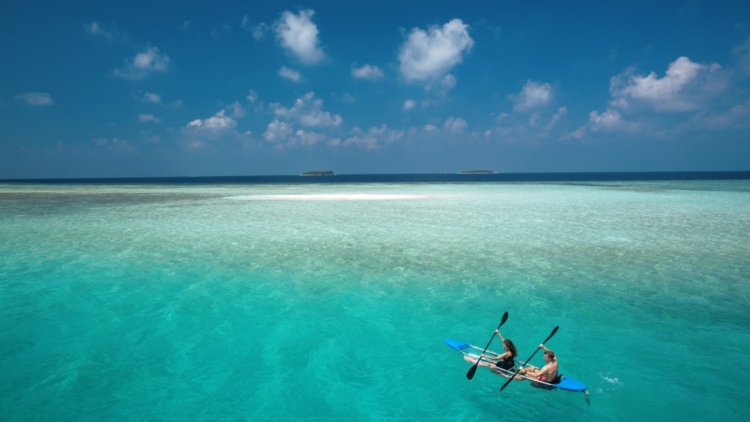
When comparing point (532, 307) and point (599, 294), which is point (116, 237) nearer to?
point (532, 307)

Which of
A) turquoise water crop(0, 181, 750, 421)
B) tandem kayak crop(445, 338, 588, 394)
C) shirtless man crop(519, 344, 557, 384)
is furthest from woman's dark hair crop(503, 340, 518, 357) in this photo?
turquoise water crop(0, 181, 750, 421)

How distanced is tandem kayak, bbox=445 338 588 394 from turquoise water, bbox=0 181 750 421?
0.18 metres

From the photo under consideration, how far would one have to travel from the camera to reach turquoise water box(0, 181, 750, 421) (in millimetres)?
5895

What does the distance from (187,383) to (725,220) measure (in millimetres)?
27584

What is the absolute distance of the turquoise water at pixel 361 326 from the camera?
5.89 m

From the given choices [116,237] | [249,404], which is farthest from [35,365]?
[116,237]

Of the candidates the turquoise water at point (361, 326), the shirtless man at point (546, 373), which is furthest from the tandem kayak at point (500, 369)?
the turquoise water at point (361, 326)

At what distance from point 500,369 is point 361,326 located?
3025 mm

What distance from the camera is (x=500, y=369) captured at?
638cm

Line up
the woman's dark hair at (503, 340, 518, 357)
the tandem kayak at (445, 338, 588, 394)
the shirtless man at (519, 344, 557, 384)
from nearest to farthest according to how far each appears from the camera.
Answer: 1. the tandem kayak at (445, 338, 588, 394)
2. the shirtless man at (519, 344, 557, 384)
3. the woman's dark hair at (503, 340, 518, 357)

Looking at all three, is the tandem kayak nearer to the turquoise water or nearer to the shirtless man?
the shirtless man

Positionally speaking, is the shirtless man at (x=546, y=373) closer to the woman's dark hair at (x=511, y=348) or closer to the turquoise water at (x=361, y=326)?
the turquoise water at (x=361, y=326)

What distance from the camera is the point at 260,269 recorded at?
1264 centimetres

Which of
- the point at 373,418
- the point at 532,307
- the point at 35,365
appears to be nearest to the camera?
the point at 373,418
